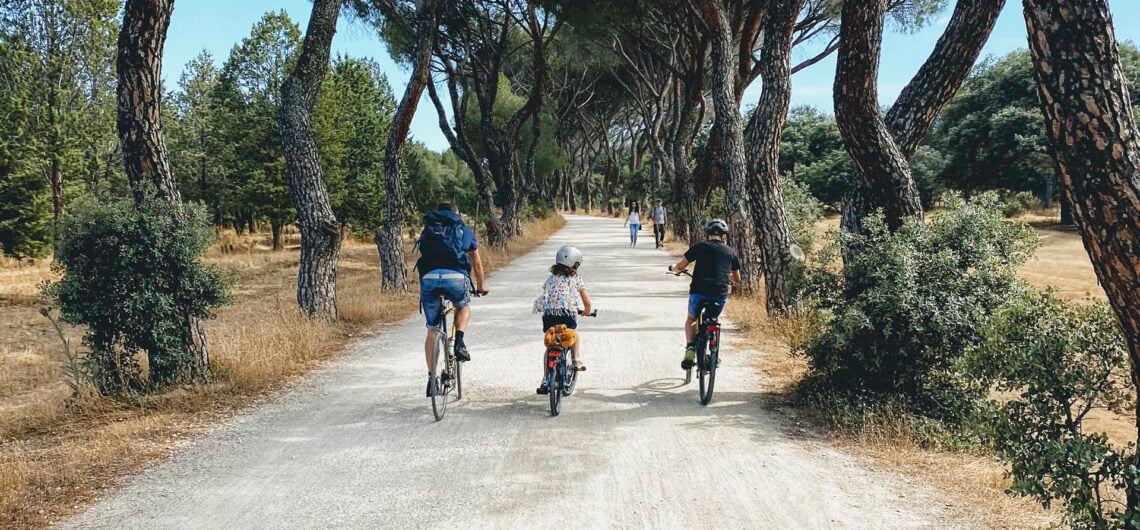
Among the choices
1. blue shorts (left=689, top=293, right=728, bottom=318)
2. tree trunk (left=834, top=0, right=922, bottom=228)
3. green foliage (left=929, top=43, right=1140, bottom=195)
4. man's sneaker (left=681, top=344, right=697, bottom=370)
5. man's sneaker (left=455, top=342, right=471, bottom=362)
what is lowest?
man's sneaker (left=681, top=344, right=697, bottom=370)

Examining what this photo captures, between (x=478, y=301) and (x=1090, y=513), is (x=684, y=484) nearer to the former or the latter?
(x=1090, y=513)

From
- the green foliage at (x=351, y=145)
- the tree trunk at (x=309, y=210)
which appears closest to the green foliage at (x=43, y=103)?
the green foliage at (x=351, y=145)

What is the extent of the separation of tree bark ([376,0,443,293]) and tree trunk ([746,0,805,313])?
21.3 ft

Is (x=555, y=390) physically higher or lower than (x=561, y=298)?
lower

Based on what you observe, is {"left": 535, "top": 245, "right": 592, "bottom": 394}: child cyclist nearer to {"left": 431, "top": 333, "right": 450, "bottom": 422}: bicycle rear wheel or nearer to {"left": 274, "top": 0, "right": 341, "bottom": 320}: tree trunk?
{"left": 431, "top": 333, "right": 450, "bottom": 422}: bicycle rear wheel

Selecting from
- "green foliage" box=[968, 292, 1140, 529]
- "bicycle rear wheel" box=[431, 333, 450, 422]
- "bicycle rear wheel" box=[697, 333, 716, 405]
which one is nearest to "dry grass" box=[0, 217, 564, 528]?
"bicycle rear wheel" box=[431, 333, 450, 422]

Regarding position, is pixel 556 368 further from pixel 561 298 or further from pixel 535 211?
pixel 535 211

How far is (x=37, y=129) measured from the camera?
2364 cm

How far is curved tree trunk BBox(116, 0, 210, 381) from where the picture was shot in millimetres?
6547

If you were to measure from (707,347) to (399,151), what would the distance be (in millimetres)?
9549

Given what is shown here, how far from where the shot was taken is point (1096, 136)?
302 centimetres

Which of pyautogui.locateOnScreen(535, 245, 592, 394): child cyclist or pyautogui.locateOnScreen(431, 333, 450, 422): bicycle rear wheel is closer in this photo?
pyautogui.locateOnScreen(431, 333, 450, 422): bicycle rear wheel

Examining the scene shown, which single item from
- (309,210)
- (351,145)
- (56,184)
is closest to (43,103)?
(56,184)

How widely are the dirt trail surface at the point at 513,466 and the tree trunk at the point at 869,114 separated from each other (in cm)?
230
